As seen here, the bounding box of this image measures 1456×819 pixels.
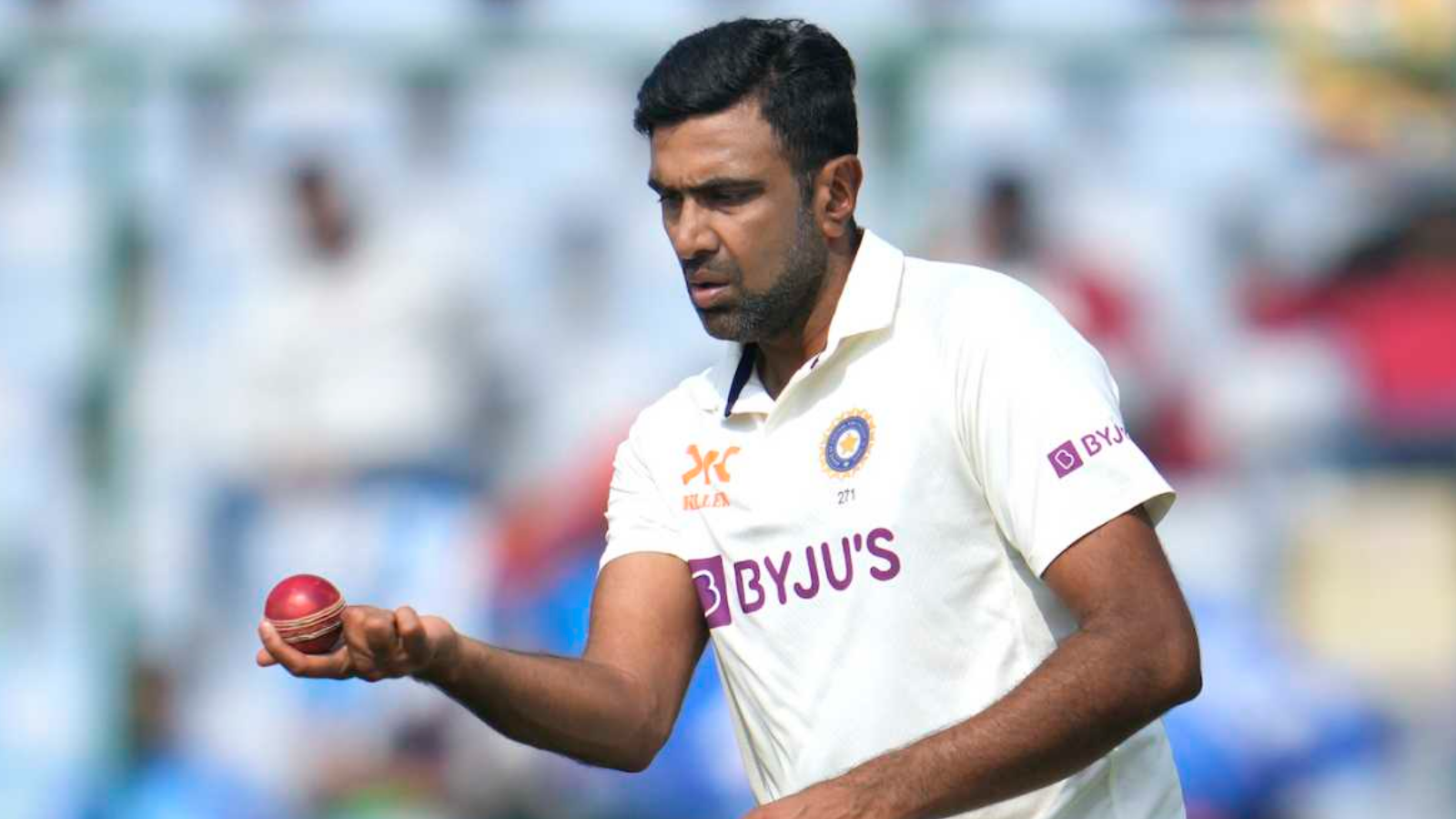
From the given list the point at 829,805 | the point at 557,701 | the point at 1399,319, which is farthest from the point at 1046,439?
the point at 1399,319

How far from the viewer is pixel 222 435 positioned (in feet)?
26.2

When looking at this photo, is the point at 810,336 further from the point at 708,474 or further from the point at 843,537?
the point at 843,537

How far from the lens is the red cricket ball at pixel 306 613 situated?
3.33 m

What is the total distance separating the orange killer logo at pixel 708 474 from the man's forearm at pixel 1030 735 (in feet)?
2.59

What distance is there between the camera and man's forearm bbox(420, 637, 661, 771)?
141 inches

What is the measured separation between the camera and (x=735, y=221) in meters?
3.88

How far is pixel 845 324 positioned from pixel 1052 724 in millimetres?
884

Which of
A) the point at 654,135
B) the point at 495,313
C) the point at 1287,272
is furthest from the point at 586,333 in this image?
the point at 654,135

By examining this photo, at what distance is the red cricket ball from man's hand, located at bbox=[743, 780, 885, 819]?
698 millimetres

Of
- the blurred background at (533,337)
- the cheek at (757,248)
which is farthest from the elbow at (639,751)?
the blurred background at (533,337)

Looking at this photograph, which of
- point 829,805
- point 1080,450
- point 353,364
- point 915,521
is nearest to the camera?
point 829,805

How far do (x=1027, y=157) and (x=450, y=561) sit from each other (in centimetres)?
241

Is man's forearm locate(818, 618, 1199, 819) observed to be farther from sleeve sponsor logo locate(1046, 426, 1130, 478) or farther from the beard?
the beard

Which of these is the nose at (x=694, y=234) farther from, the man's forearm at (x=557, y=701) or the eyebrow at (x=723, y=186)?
the man's forearm at (x=557, y=701)
